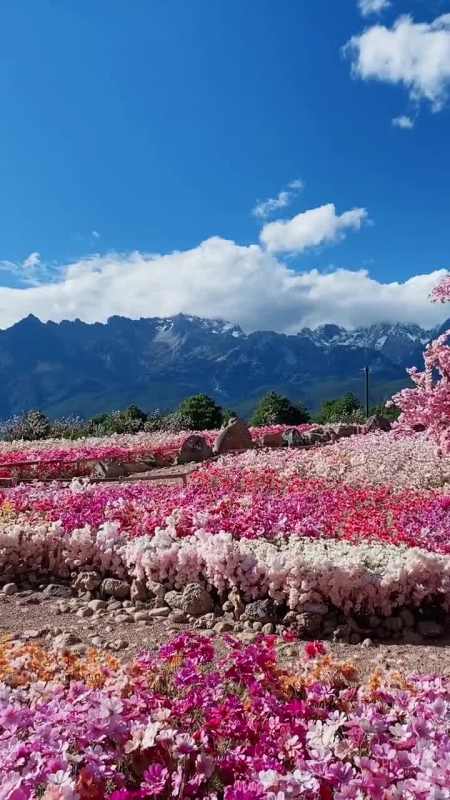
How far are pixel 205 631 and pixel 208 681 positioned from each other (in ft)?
7.75

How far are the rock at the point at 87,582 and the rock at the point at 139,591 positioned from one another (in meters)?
0.44

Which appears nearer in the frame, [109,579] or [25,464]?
[109,579]

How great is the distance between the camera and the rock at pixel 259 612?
561cm

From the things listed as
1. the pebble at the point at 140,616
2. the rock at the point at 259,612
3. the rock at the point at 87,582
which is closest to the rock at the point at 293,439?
the rock at the point at 87,582

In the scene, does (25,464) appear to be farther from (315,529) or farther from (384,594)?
(384,594)

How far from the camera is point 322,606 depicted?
18.0 feet

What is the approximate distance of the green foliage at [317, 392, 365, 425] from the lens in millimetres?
32875

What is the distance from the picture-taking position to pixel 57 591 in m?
6.75

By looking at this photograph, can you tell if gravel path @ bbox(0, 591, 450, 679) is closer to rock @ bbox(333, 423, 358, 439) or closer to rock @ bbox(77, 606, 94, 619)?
rock @ bbox(77, 606, 94, 619)

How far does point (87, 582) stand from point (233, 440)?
11577 mm

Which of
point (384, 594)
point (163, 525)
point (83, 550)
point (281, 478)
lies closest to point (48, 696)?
point (384, 594)

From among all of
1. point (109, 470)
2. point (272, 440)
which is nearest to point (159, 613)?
point (109, 470)

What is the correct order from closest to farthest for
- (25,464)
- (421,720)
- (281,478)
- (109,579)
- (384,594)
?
(421,720), (384,594), (109,579), (281,478), (25,464)

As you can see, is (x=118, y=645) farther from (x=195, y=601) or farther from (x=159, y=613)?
(x=195, y=601)
